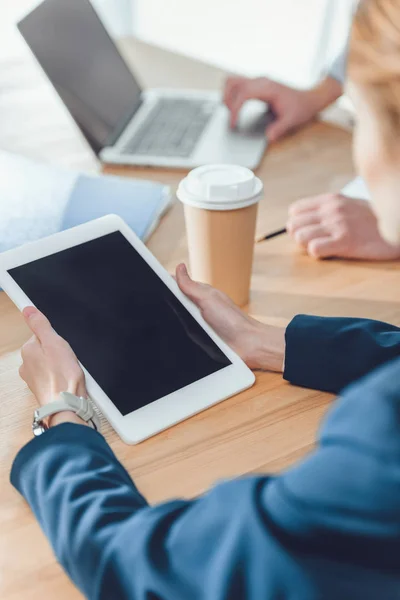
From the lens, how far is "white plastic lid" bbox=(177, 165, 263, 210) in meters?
0.84

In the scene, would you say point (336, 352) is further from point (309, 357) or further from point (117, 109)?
point (117, 109)

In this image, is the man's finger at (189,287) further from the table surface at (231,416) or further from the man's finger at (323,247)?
the man's finger at (323,247)


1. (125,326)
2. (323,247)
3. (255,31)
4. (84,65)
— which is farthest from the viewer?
(255,31)

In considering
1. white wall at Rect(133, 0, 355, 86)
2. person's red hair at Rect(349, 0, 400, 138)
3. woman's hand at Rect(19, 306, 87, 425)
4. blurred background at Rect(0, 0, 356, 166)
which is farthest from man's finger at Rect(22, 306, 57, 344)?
white wall at Rect(133, 0, 355, 86)

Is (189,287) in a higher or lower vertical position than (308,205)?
higher

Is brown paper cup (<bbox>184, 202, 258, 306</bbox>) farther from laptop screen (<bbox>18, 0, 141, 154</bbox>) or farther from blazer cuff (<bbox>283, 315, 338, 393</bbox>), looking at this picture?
laptop screen (<bbox>18, 0, 141, 154</bbox>)

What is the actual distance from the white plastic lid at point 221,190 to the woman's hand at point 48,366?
238 millimetres

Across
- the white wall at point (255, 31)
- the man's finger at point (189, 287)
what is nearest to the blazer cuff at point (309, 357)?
the man's finger at point (189, 287)

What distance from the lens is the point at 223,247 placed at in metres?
0.89

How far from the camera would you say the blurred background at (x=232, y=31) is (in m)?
2.07

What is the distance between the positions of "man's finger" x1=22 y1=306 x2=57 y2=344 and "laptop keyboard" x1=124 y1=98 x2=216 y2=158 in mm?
620

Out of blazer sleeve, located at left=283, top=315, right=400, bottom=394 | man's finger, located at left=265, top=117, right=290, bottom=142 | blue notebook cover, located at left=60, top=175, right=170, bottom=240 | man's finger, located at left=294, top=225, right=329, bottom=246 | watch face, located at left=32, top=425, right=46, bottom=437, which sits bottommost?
man's finger, located at left=265, top=117, right=290, bottom=142

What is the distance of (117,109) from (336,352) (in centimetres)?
82

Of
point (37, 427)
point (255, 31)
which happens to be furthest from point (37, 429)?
point (255, 31)
